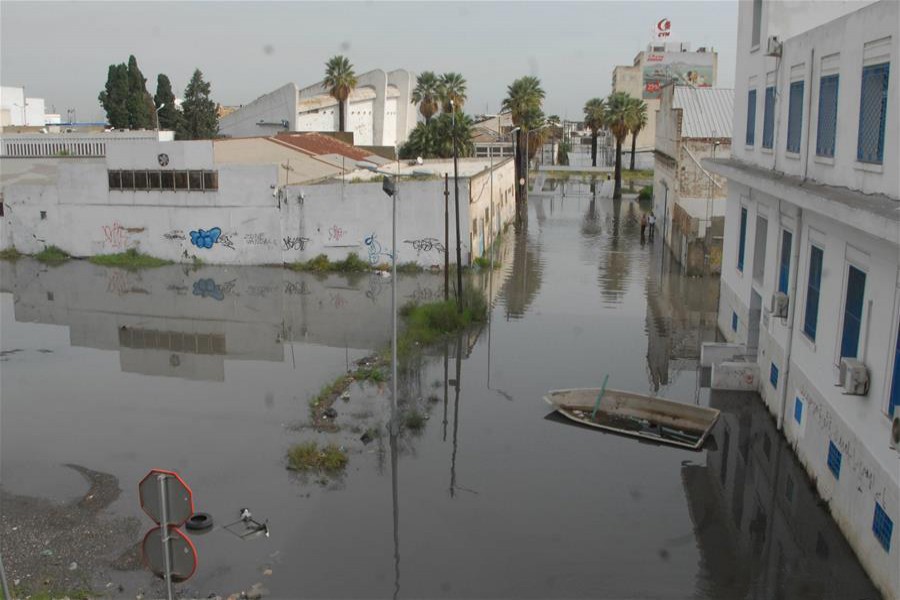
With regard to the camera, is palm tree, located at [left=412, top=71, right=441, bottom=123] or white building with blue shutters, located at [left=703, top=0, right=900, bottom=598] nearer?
white building with blue shutters, located at [left=703, top=0, right=900, bottom=598]

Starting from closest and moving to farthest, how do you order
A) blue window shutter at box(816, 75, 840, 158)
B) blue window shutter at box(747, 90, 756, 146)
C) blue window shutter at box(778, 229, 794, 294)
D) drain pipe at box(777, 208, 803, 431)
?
1. blue window shutter at box(816, 75, 840, 158)
2. drain pipe at box(777, 208, 803, 431)
3. blue window shutter at box(778, 229, 794, 294)
4. blue window shutter at box(747, 90, 756, 146)

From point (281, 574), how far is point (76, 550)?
2.82m

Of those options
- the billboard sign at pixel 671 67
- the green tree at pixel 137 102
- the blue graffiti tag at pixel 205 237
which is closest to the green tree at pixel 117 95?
the green tree at pixel 137 102

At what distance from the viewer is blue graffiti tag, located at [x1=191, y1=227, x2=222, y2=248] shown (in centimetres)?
3120

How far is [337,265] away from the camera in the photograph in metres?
29.9

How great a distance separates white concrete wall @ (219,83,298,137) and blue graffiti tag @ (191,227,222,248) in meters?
22.3

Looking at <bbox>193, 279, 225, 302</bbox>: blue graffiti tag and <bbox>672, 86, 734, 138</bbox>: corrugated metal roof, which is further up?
<bbox>672, 86, 734, 138</bbox>: corrugated metal roof

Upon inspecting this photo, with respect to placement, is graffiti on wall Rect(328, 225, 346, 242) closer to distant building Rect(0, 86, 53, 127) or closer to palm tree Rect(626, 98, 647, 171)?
palm tree Rect(626, 98, 647, 171)

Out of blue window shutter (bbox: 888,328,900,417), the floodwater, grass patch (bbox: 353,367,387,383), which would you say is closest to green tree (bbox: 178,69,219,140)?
the floodwater

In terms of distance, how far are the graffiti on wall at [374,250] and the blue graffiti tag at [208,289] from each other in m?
5.58

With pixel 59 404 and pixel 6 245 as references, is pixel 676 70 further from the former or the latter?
pixel 59 404

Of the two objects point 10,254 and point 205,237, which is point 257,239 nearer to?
point 205,237

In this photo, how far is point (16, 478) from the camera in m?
12.7

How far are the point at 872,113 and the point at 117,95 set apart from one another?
58.8 meters
